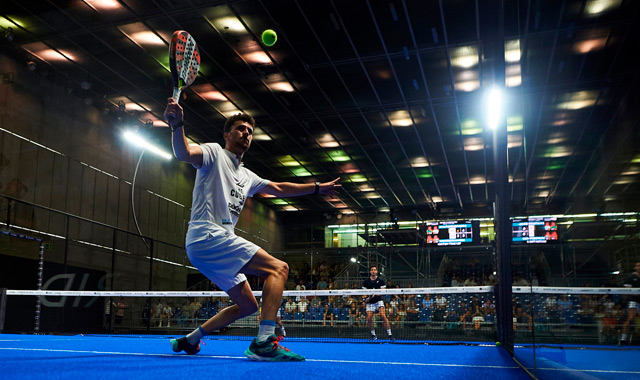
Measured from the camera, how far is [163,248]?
867 inches

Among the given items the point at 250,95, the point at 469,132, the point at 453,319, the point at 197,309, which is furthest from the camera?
the point at 469,132

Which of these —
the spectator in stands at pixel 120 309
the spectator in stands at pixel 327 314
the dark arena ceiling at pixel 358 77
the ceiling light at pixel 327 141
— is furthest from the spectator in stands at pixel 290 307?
the ceiling light at pixel 327 141

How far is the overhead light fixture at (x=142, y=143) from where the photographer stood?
2102cm

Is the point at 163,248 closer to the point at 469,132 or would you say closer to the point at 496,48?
the point at 469,132

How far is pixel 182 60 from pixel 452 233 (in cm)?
1893

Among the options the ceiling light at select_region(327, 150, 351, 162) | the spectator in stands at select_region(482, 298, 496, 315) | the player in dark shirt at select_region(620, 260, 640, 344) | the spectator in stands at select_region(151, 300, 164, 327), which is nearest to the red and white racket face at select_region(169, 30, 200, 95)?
the player in dark shirt at select_region(620, 260, 640, 344)

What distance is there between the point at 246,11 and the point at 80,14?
438 centimetres

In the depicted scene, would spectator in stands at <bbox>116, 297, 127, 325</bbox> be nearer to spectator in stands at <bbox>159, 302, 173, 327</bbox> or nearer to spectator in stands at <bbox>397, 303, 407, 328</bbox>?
spectator in stands at <bbox>159, 302, 173, 327</bbox>

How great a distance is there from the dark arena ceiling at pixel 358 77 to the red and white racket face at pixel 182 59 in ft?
8.19

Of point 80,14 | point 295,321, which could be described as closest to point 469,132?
point 295,321

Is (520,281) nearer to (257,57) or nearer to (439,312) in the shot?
(439,312)

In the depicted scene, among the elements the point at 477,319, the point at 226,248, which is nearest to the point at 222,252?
the point at 226,248

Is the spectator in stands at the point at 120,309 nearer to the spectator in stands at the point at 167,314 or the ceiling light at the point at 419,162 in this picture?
the spectator in stands at the point at 167,314

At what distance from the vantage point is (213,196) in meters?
3.91
